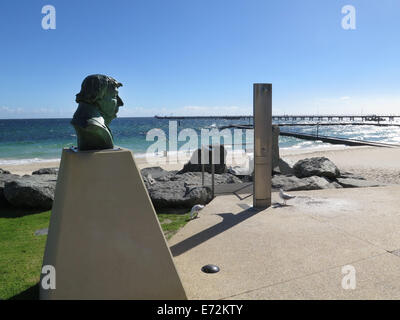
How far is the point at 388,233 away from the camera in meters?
4.82

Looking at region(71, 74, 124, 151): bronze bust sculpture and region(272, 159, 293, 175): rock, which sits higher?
region(71, 74, 124, 151): bronze bust sculpture

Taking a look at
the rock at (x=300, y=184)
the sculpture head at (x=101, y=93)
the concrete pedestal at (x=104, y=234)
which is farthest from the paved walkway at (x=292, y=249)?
the sculpture head at (x=101, y=93)

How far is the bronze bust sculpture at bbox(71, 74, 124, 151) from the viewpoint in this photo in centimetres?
297

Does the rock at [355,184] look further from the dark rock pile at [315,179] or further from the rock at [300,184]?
the rock at [300,184]

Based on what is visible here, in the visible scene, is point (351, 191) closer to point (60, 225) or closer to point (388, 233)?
point (388, 233)

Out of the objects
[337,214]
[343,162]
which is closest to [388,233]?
[337,214]

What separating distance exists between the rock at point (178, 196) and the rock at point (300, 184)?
7.22ft

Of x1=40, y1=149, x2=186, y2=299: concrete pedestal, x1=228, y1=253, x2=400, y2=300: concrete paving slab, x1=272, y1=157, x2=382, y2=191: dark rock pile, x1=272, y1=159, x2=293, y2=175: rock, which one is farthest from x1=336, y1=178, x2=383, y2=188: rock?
x1=40, y1=149, x2=186, y2=299: concrete pedestal

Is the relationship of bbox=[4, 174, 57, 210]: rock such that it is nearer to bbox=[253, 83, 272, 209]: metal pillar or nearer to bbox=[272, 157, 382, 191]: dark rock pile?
bbox=[253, 83, 272, 209]: metal pillar

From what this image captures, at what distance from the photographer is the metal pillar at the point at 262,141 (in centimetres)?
622

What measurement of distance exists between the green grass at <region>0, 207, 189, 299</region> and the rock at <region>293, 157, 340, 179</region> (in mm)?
5179

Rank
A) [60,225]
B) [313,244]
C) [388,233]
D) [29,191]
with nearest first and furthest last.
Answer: [60,225] → [313,244] → [388,233] → [29,191]
